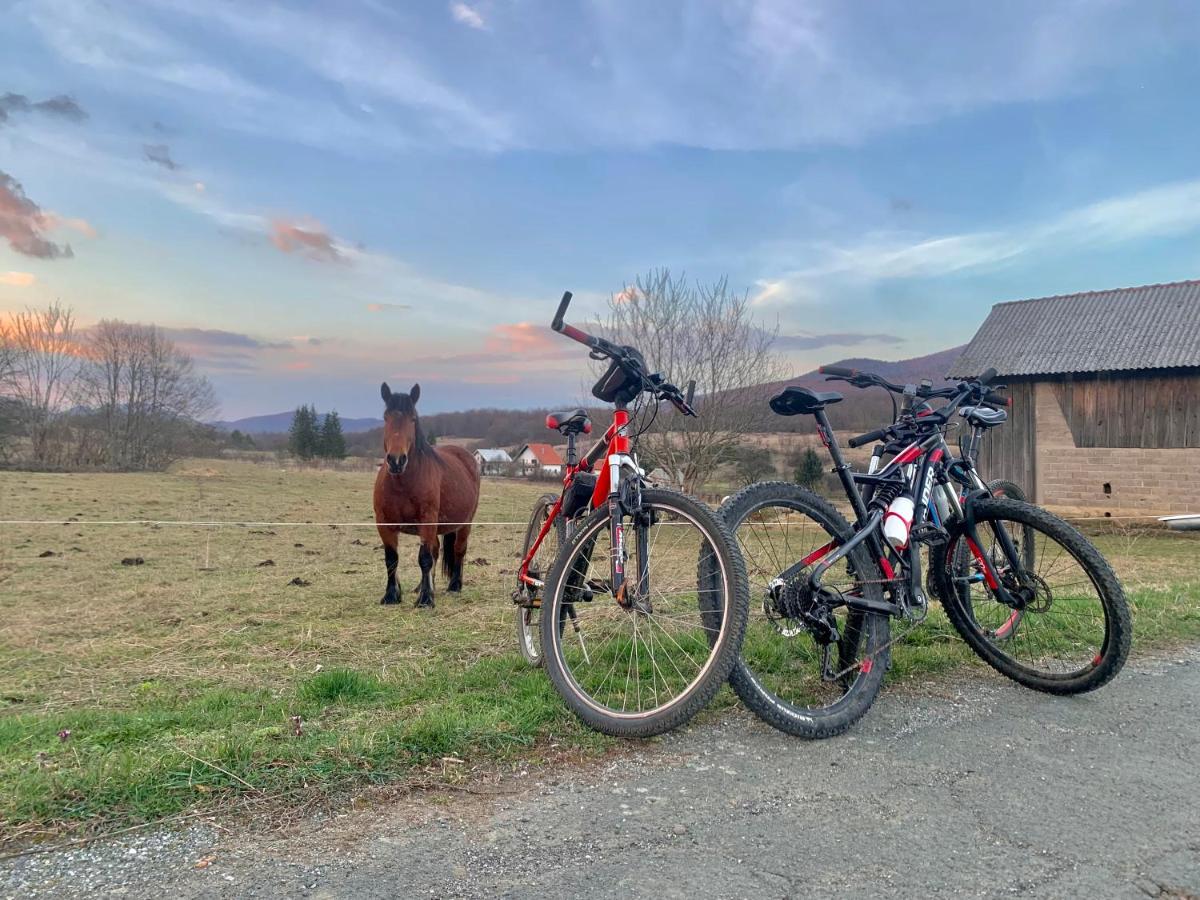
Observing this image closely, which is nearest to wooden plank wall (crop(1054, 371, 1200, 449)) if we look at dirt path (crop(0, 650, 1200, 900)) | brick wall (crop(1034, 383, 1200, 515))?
brick wall (crop(1034, 383, 1200, 515))

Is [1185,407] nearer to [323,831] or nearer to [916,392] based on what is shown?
[916,392]

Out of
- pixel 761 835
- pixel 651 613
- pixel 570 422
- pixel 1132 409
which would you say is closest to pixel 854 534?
pixel 651 613

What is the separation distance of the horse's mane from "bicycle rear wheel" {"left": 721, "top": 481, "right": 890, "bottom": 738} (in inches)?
205

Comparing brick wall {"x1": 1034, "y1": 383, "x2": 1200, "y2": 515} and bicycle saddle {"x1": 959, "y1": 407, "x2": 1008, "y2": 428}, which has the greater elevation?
bicycle saddle {"x1": 959, "y1": 407, "x2": 1008, "y2": 428}

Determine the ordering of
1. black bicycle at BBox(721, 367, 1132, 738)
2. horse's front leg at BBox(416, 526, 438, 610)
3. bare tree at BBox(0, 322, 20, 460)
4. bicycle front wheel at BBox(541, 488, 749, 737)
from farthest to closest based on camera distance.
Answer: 1. bare tree at BBox(0, 322, 20, 460)
2. horse's front leg at BBox(416, 526, 438, 610)
3. black bicycle at BBox(721, 367, 1132, 738)
4. bicycle front wheel at BBox(541, 488, 749, 737)

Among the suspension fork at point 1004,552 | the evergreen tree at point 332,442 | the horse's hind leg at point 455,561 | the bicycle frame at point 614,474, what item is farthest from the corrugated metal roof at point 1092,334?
the evergreen tree at point 332,442

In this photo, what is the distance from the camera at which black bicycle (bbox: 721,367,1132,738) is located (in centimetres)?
312

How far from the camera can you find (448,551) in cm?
903

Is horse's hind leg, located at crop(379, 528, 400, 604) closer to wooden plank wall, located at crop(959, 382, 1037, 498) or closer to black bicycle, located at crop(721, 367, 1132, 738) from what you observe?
black bicycle, located at crop(721, 367, 1132, 738)

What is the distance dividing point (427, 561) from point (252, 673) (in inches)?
130

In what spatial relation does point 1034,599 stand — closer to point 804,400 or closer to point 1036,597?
point 1036,597

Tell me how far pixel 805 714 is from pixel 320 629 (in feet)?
16.8

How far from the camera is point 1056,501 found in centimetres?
1945

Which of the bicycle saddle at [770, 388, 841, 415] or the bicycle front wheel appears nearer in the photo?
the bicycle front wheel
